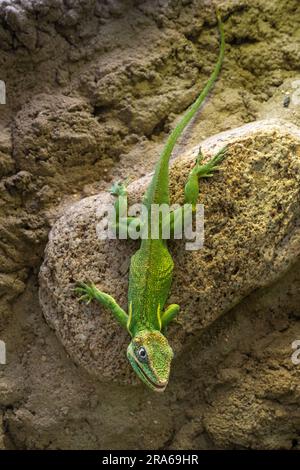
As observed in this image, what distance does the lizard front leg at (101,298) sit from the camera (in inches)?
133

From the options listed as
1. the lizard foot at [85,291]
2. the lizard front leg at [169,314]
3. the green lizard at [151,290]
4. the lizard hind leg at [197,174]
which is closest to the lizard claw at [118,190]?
the green lizard at [151,290]

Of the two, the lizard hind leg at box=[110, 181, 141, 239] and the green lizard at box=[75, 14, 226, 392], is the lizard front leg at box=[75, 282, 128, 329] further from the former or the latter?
the lizard hind leg at box=[110, 181, 141, 239]

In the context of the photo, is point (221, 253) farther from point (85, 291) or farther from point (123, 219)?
point (85, 291)

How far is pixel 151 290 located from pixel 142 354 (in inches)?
17.3

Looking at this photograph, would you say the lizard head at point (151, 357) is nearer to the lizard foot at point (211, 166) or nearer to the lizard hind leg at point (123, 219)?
the lizard hind leg at point (123, 219)

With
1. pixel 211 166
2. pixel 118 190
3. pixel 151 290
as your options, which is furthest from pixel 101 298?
pixel 211 166

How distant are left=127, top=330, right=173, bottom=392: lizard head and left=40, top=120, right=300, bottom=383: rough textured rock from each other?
11.2 inches

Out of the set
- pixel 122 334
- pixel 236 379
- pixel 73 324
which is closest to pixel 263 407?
pixel 236 379

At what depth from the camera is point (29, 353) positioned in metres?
3.97

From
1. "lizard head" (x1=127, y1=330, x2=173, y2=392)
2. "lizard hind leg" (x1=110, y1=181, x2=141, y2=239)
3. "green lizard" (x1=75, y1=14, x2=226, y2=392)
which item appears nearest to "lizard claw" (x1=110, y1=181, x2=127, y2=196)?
"lizard hind leg" (x1=110, y1=181, x2=141, y2=239)

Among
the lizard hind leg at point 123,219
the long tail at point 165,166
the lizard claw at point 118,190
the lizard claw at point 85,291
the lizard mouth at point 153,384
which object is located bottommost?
the lizard mouth at point 153,384

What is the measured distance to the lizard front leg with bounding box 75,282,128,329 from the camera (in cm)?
338

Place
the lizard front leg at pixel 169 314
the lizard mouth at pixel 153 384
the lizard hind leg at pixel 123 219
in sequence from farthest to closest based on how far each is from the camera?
the lizard hind leg at pixel 123 219, the lizard front leg at pixel 169 314, the lizard mouth at pixel 153 384

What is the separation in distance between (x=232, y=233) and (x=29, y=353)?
1.87 meters
